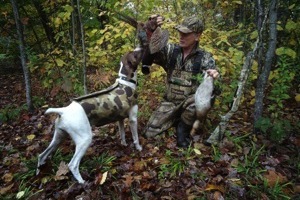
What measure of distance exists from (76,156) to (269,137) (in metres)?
2.77

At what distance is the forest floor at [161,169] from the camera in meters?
3.02

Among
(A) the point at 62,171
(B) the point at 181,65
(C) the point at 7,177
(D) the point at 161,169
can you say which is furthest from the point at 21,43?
(D) the point at 161,169

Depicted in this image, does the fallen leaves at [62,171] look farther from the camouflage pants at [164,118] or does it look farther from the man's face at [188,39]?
the man's face at [188,39]

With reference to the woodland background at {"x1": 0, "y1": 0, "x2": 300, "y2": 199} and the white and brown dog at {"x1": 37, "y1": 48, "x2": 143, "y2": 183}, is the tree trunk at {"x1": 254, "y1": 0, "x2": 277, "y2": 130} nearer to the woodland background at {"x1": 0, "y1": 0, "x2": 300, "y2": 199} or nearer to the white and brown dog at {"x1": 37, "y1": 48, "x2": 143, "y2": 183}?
the woodland background at {"x1": 0, "y1": 0, "x2": 300, "y2": 199}

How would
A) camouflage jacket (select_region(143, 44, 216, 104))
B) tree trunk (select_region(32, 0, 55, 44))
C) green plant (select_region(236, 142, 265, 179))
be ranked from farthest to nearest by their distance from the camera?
tree trunk (select_region(32, 0, 55, 44)), camouflage jacket (select_region(143, 44, 216, 104)), green plant (select_region(236, 142, 265, 179))

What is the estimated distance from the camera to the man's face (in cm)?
379

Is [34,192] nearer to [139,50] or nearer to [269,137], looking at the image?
[139,50]

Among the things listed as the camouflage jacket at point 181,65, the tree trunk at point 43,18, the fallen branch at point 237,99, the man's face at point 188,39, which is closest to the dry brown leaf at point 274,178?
the fallen branch at point 237,99

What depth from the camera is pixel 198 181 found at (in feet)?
10.5

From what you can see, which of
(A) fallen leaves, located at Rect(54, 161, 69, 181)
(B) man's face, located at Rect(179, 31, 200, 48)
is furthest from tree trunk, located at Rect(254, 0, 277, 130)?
(A) fallen leaves, located at Rect(54, 161, 69, 181)

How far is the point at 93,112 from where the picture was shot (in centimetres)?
315

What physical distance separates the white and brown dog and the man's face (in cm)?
76

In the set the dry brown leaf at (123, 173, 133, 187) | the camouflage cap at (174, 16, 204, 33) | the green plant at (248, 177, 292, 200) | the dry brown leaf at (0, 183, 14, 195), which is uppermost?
the camouflage cap at (174, 16, 204, 33)

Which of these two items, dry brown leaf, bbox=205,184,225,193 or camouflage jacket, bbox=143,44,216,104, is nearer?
dry brown leaf, bbox=205,184,225,193
